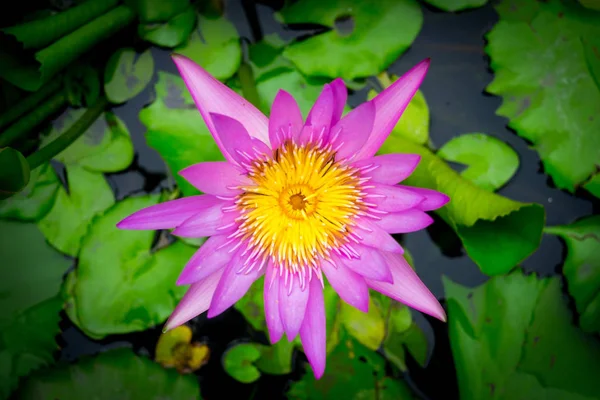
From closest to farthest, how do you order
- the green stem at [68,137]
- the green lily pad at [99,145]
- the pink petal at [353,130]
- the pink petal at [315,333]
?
the pink petal at [353,130], the pink petal at [315,333], the green stem at [68,137], the green lily pad at [99,145]

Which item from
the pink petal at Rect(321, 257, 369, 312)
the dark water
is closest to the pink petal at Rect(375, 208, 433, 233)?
the pink petal at Rect(321, 257, 369, 312)

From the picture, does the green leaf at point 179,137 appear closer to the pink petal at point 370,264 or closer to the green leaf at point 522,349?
the pink petal at point 370,264

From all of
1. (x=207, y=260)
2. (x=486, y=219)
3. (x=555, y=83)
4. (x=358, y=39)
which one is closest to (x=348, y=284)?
(x=207, y=260)

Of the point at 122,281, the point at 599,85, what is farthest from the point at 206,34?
the point at 599,85

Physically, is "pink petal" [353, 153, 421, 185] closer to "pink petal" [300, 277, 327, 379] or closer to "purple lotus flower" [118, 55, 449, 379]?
"purple lotus flower" [118, 55, 449, 379]

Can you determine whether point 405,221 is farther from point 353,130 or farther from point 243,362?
point 243,362

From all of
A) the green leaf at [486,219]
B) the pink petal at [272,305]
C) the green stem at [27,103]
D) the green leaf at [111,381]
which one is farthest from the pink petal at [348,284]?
the green stem at [27,103]

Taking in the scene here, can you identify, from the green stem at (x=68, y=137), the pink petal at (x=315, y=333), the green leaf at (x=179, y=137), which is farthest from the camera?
the green leaf at (x=179, y=137)

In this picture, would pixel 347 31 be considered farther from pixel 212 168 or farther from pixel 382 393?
pixel 382 393
